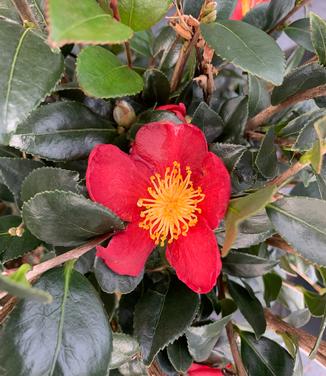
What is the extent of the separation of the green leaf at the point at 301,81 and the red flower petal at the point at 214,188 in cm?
14

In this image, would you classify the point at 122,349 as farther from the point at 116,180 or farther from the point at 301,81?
the point at 301,81

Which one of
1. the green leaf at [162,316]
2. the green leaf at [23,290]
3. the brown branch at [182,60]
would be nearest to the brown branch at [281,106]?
the brown branch at [182,60]

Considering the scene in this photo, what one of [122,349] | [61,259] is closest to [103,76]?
[61,259]

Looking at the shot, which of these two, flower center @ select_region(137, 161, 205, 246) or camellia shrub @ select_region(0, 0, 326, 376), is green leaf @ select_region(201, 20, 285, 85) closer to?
camellia shrub @ select_region(0, 0, 326, 376)

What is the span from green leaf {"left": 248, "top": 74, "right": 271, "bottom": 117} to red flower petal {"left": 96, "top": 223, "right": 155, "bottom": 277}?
209 millimetres

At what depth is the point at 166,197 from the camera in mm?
500

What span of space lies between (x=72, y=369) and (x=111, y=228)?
0.13 metres

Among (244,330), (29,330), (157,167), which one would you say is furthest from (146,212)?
(244,330)

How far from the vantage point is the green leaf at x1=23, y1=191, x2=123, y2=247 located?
1.35 feet

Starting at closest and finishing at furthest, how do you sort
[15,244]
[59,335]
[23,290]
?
[23,290]
[59,335]
[15,244]

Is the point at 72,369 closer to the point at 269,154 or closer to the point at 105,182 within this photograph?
the point at 105,182

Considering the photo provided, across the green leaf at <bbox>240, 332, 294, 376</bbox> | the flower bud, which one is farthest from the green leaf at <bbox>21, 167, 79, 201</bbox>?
the green leaf at <bbox>240, 332, 294, 376</bbox>

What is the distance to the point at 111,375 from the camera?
0.59 m

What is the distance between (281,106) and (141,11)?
20cm
